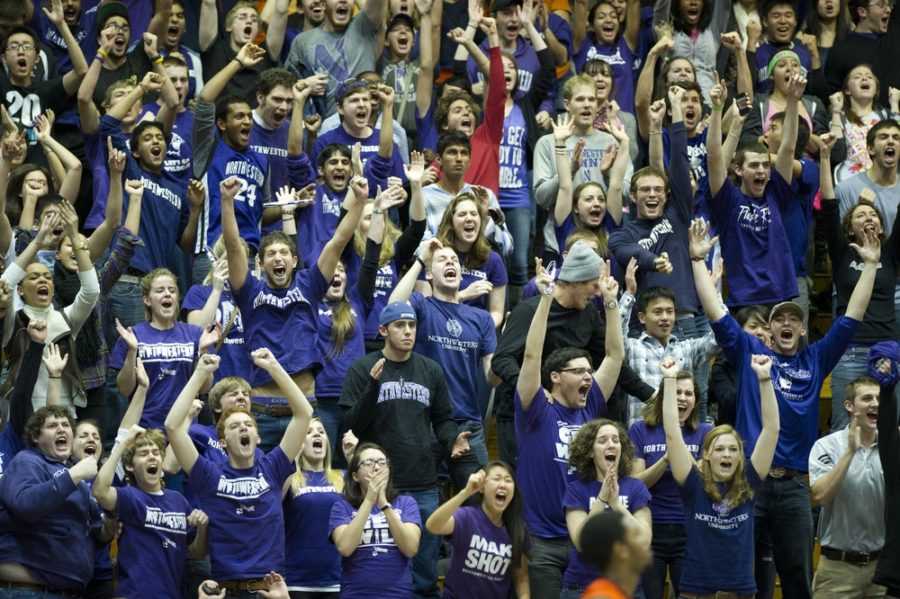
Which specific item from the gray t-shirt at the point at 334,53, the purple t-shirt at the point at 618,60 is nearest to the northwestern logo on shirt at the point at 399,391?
the gray t-shirt at the point at 334,53

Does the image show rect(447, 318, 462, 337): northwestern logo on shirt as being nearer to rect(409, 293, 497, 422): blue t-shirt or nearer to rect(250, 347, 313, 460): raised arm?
rect(409, 293, 497, 422): blue t-shirt

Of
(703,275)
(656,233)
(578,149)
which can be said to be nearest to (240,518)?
(703,275)

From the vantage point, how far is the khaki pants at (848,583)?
985 cm

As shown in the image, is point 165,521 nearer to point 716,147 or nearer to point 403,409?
point 403,409

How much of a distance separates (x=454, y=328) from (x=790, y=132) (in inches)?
117

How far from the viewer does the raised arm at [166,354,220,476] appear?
9.11m

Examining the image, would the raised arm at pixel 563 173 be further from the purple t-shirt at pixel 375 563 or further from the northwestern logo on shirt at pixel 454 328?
the purple t-shirt at pixel 375 563

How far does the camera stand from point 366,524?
30.1ft

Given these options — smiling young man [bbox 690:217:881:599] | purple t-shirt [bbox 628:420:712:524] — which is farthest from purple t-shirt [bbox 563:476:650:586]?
smiling young man [bbox 690:217:881:599]

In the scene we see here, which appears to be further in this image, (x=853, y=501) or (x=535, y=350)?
(x=853, y=501)

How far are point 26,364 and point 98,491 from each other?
894mm

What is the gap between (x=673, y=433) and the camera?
31.3 feet

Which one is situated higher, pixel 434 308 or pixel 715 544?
pixel 434 308

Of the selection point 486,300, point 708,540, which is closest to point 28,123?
point 486,300
